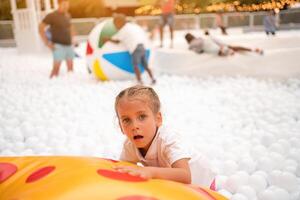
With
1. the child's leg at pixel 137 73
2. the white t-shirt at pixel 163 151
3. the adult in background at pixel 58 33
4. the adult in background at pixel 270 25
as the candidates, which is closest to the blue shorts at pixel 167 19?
the adult in background at pixel 58 33

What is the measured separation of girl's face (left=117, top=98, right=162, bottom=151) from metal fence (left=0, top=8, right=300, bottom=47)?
9.19 metres

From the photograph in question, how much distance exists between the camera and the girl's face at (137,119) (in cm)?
132

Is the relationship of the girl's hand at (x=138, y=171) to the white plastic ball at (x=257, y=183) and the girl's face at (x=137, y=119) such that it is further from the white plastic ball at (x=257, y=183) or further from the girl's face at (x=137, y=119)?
the white plastic ball at (x=257, y=183)

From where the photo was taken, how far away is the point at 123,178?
1.17 meters

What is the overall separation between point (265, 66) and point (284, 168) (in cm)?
289

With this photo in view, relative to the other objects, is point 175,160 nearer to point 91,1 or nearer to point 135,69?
point 135,69

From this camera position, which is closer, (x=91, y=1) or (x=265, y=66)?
(x=265, y=66)

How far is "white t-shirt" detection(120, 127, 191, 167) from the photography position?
134cm

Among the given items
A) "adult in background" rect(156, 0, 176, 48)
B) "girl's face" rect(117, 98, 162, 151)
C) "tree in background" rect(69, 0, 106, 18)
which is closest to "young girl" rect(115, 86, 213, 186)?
"girl's face" rect(117, 98, 162, 151)

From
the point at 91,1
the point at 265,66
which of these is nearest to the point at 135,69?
the point at 265,66

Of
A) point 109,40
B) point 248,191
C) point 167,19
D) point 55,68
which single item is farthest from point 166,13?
point 248,191

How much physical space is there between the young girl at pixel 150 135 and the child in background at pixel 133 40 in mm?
3151

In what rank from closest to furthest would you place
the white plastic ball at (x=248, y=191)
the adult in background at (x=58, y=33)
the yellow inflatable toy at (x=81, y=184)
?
the yellow inflatable toy at (x=81, y=184)
the white plastic ball at (x=248, y=191)
the adult in background at (x=58, y=33)

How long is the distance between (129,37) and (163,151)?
330 centimetres
